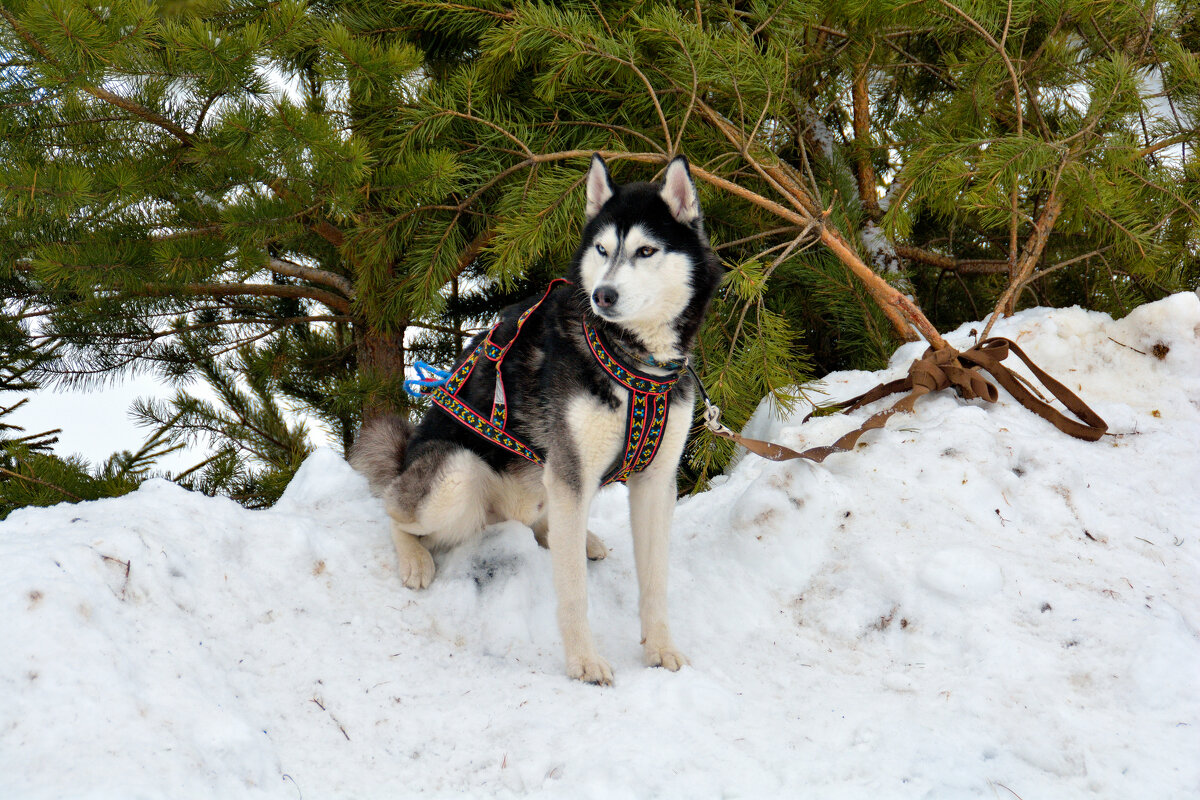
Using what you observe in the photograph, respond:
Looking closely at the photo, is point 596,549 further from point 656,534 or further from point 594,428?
point 594,428

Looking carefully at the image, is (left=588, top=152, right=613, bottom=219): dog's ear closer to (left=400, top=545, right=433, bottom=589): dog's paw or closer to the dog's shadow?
the dog's shadow

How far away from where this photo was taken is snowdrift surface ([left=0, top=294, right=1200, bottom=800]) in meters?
2.02

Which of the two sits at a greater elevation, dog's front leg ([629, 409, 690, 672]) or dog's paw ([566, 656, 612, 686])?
dog's front leg ([629, 409, 690, 672])

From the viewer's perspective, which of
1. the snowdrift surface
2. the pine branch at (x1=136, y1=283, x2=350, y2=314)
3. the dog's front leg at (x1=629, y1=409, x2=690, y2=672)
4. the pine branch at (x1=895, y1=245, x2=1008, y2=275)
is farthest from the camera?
the pine branch at (x1=895, y1=245, x2=1008, y2=275)

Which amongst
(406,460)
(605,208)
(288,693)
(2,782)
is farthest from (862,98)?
(2,782)

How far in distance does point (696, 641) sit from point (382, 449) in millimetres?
1609

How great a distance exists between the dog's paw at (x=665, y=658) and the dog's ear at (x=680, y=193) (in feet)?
4.78

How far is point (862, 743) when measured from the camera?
7.36ft

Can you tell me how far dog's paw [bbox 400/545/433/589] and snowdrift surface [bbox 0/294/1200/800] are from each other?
0.05 m

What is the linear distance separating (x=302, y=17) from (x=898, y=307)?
328 centimetres

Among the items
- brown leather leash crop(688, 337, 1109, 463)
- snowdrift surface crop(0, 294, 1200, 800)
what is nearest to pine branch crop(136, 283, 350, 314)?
snowdrift surface crop(0, 294, 1200, 800)

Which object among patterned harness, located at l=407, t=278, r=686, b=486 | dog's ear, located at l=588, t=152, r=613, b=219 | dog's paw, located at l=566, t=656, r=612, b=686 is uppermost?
dog's ear, located at l=588, t=152, r=613, b=219

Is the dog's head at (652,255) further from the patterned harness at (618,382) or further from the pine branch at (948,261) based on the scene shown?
the pine branch at (948,261)

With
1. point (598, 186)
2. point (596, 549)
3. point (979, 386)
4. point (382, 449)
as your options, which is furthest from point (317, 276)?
point (979, 386)
